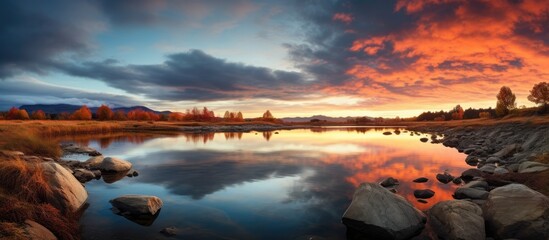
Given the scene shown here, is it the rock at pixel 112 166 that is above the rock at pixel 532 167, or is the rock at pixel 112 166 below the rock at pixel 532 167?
below

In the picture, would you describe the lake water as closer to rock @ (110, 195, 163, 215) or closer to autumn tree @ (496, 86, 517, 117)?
rock @ (110, 195, 163, 215)

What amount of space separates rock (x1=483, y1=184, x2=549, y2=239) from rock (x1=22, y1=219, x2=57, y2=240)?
13210mm

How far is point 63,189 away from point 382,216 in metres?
12.1

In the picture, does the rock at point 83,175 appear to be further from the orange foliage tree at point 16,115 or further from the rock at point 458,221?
the orange foliage tree at point 16,115

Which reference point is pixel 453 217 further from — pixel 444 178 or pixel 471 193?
pixel 444 178

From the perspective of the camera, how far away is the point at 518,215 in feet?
31.5

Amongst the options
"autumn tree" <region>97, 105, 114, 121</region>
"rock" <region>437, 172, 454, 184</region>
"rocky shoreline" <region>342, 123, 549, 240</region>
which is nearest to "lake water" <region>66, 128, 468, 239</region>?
"rock" <region>437, 172, 454, 184</region>

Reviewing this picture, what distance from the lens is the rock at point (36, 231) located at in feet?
26.5

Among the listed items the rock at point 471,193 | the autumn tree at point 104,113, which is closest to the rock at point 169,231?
the rock at point 471,193

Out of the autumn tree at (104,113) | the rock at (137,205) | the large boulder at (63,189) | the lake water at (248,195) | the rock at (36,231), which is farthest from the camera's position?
the autumn tree at (104,113)

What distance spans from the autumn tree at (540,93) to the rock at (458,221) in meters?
99.0

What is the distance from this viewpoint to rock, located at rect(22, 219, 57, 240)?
→ 806cm

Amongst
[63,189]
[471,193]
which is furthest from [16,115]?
[471,193]

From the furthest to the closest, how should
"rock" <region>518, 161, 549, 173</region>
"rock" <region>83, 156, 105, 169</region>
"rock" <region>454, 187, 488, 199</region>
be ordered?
1. "rock" <region>83, 156, 105, 169</region>
2. "rock" <region>518, 161, 549, 173</region>
3. "rock" <region>454, 187, 488, 199</region>
